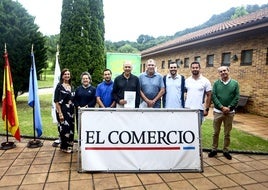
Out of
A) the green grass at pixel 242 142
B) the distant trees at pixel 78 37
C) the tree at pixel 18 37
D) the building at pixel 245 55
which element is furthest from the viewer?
the distant trees at pixel 78 37

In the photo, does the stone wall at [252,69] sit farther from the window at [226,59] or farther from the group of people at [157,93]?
the group of people at [157,93]

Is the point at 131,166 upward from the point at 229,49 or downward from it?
downward

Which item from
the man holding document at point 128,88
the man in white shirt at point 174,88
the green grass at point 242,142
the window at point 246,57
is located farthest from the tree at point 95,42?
the man in white shirt at point 174,88

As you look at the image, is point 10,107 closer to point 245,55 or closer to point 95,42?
point 95,42

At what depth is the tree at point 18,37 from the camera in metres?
10.8

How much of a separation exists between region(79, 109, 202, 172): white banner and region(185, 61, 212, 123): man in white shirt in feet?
2.06

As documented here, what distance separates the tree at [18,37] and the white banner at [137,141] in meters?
8.28

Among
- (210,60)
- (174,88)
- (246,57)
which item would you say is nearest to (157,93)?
(174,88)

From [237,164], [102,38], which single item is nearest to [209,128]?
[237,164]

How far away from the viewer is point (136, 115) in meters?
4.04

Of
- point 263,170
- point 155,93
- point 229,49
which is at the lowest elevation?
point 263,170

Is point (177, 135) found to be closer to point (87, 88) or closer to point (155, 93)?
point (155, 93)

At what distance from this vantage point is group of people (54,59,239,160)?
450 centimetres

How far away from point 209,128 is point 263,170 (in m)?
3.10
